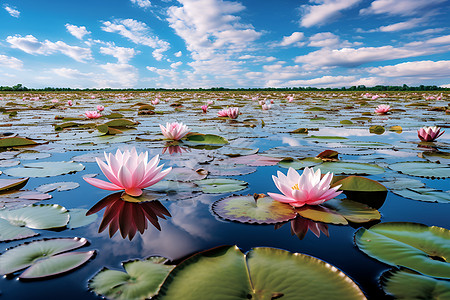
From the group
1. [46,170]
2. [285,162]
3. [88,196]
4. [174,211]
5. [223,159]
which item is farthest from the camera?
[223,159]

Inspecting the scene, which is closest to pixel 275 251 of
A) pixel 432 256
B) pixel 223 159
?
pixel 432 256

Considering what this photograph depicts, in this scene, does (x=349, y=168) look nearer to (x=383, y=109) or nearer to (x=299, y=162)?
(x=299, y=162)

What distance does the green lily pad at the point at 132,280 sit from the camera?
62cm

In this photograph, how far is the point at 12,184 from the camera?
1.28 m

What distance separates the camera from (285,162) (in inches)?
69.9

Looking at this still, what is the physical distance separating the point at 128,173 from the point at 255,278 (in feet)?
2.33

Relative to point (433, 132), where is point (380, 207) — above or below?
below

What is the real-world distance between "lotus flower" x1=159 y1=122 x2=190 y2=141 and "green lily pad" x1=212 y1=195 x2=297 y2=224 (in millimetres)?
1476

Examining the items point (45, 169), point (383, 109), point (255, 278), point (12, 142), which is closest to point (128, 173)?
point (255, 278)

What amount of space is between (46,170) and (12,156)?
66cm

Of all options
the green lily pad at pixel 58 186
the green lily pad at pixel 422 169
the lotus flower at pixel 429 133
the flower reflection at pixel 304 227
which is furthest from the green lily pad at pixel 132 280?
the lotus flower at pixel 429 133

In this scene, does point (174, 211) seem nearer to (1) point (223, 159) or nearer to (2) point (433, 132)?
(1) point (223, 159)

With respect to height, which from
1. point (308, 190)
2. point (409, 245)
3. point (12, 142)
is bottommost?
point (409, 245)

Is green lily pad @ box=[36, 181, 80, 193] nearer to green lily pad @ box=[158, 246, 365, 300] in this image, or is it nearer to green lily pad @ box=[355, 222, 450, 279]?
green lily pad @ box=[158, 246, 365, 300]
